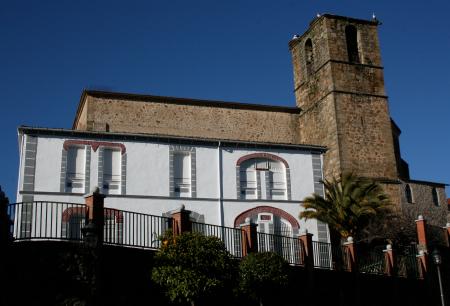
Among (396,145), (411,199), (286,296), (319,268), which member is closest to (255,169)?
(319,268)

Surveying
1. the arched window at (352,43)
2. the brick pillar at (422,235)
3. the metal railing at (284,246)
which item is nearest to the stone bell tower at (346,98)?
the arched window at (352,43)

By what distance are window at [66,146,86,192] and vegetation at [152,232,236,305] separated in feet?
36.5

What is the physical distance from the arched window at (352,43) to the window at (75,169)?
19.8 metres

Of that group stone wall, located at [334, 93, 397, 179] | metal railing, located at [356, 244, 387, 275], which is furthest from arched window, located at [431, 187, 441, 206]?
metal railing, located at [356, 244, 387, 275]

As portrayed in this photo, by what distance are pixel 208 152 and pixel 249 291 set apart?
482 inches

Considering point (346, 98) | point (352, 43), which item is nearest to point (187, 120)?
point (346, 98)

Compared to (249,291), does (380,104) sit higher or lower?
higher

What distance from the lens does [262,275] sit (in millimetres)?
18984

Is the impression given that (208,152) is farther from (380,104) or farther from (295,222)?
(380,104)

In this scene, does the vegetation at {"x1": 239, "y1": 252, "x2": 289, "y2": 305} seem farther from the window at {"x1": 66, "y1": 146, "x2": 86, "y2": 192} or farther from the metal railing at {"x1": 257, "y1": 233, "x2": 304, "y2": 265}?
Result: the window at {"x1": 66, "y1": 146, "x2": 86, "y2": 192}

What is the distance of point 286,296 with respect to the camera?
20.9m

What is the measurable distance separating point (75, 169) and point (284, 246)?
34.3 ft

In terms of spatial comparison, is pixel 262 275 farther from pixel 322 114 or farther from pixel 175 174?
pixel 322 114

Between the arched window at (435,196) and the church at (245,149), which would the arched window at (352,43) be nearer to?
the church at (245,149)
